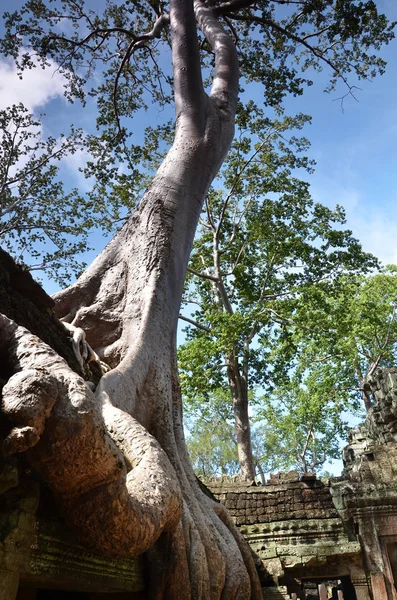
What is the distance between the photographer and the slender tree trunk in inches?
378

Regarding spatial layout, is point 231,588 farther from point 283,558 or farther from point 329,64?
point 329,64

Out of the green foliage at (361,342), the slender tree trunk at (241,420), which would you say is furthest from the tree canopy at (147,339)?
the green foliage at (361,342)

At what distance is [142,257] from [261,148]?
8.29m

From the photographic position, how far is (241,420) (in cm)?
1002

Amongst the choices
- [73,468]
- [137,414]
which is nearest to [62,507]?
[73,468]

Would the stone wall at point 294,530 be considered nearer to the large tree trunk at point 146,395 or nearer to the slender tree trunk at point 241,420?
the large tree trunk at point 146,395

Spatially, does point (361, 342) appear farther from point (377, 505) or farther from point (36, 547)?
point (36, 547)

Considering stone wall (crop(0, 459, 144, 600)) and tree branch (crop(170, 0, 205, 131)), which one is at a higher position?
tree branch (crop(170, 0, 205, 131))

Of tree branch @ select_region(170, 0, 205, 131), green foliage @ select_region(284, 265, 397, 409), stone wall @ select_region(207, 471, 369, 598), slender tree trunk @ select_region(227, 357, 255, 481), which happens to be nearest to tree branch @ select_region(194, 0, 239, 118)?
tree branch @ select_region(170, 0, 205, 131)

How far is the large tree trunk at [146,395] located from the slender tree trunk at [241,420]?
5.95m

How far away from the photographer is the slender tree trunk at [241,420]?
9.61 metres

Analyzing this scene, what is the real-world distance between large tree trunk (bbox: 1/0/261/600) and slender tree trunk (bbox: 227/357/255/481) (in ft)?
19.5

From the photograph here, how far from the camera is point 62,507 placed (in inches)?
65.9

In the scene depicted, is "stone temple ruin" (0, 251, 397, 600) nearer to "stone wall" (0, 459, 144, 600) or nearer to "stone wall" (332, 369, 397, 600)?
"stone wall" (332, 369, 397, 600)
